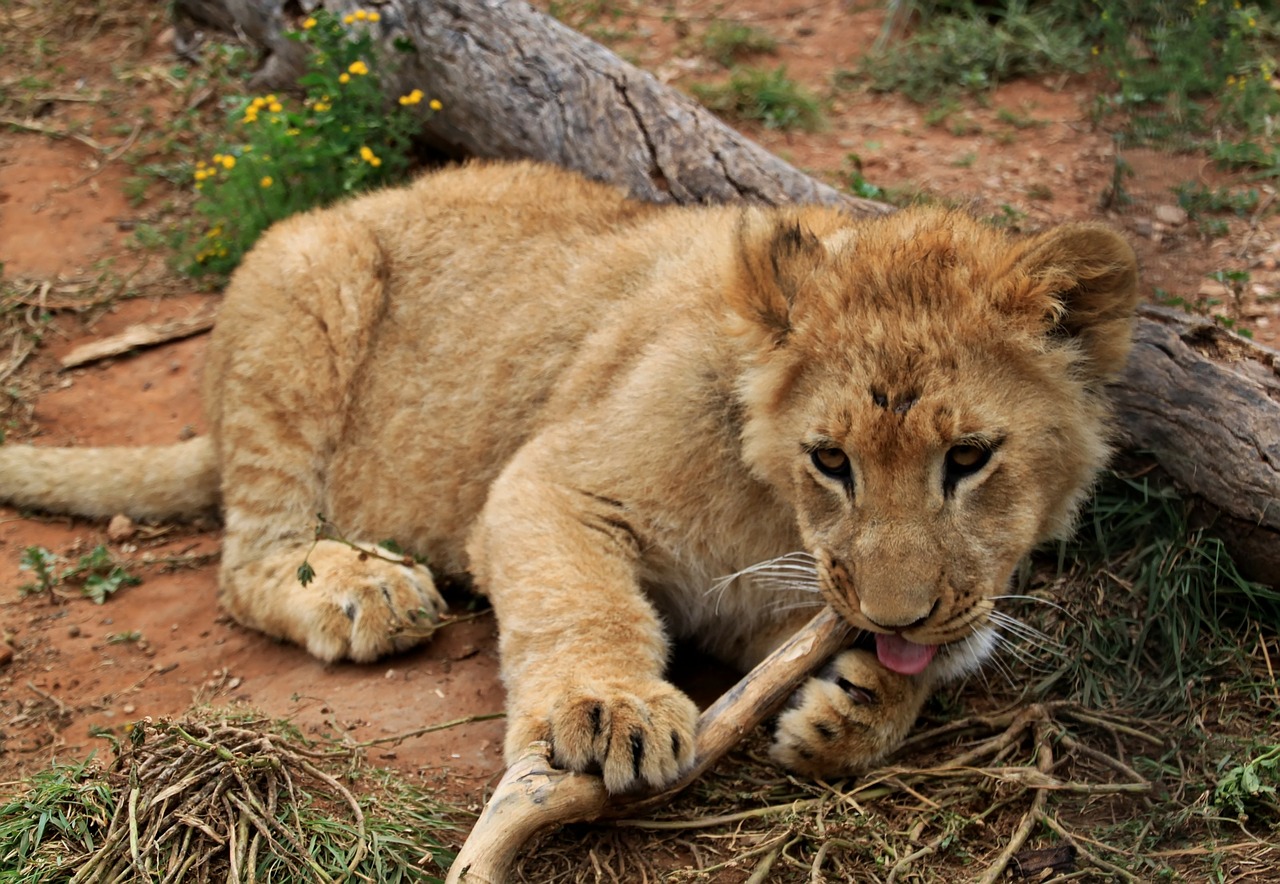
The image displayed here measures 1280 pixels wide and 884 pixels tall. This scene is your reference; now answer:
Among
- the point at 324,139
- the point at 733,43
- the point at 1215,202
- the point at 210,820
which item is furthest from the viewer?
the point at 733,43

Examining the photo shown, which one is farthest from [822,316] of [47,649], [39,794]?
[47,649]

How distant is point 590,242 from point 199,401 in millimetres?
2764

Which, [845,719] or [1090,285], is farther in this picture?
[845,719]

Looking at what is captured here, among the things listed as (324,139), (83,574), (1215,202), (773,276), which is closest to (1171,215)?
(1215,202)

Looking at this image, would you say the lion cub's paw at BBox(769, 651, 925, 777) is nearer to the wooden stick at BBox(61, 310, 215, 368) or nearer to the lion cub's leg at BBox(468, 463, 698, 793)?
the lion cub's leg at BBox(468, 463, 698, 793)

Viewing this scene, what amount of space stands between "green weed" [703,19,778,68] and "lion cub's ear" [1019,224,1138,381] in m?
5.66

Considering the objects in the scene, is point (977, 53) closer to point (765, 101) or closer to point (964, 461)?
point (765, 101)

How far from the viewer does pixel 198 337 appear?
7.35 metres

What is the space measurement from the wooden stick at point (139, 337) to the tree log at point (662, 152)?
176 centimetres

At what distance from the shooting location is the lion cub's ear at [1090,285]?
370 centimetres

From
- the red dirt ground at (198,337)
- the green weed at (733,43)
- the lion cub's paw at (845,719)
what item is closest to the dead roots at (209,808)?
the red dirt ground at (198,337)

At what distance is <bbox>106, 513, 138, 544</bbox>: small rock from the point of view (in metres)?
5.96

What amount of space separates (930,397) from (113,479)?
4.13m

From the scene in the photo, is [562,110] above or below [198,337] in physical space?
above
